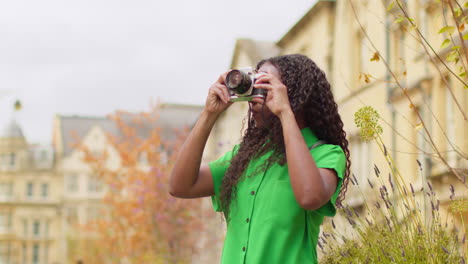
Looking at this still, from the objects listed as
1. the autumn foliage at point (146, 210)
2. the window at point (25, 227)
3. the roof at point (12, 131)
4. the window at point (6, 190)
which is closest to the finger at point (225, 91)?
the autumn foliage at point (146, 210)

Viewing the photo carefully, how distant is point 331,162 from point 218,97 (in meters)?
0.51

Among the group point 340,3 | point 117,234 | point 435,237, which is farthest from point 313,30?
point 435,237

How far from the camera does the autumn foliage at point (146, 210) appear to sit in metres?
22.1

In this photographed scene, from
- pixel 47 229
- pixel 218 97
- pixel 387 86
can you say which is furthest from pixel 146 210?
pixel 47 229

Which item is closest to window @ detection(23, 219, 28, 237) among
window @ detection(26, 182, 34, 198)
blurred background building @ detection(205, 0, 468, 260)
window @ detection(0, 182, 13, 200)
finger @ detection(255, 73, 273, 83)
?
window @ detection(26, 182, 34, 198)

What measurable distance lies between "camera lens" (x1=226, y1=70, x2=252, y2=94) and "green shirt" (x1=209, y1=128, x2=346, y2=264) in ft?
0.88

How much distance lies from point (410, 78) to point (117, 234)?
13.9 metres

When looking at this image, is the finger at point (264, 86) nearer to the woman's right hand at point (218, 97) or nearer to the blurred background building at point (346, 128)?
the woman's right hand at point (218, 97)

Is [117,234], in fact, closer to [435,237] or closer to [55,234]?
[435,237]

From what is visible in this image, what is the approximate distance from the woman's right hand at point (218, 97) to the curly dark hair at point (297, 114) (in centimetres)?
16

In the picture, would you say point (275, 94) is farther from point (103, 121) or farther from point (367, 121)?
point (103, 121)

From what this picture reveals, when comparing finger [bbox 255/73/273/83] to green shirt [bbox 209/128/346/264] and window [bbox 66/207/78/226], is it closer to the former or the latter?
green shirt [bbox 209/128/346/264]

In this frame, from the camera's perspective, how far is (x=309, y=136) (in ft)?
9.73

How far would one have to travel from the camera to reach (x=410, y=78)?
16.0m
